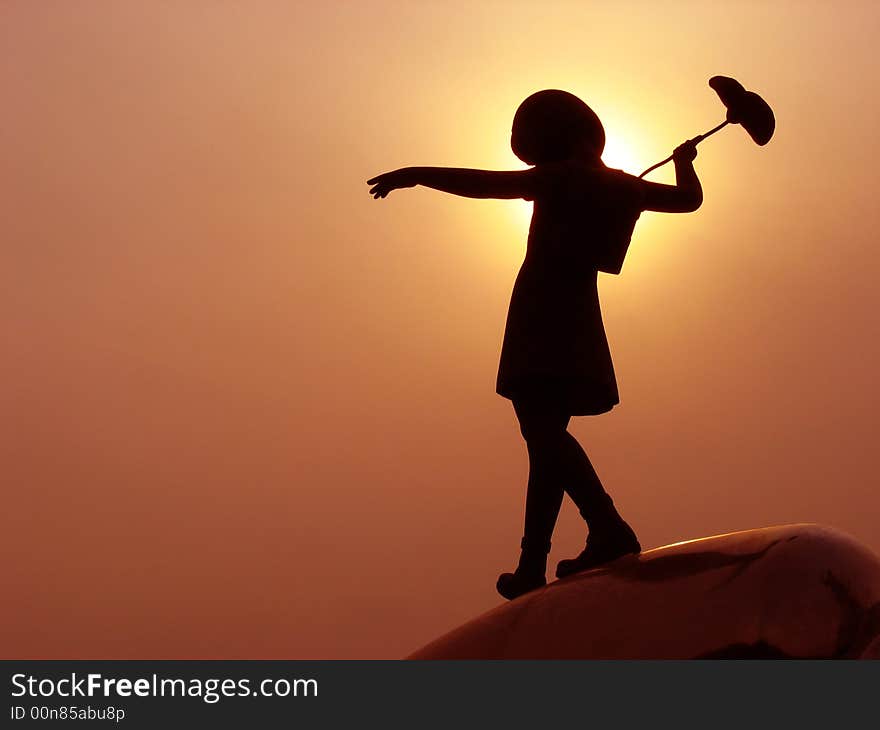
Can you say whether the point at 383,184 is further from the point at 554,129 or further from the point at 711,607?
the point at 711,607

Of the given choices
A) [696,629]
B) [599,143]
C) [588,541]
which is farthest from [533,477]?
[599,143]

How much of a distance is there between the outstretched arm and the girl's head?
234mm

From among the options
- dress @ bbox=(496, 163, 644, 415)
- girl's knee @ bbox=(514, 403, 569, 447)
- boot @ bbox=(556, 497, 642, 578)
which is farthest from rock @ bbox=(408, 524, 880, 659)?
dress @ bbox=(496, 163, 644, 415)

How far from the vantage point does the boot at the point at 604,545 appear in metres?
4.36

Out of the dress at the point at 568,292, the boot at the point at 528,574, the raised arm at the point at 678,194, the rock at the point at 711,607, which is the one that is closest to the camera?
the rock at the point at 711,607

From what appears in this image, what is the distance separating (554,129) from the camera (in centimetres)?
455

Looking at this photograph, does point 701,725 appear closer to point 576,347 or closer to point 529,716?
point 529,716

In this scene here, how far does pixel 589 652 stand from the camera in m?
3.87

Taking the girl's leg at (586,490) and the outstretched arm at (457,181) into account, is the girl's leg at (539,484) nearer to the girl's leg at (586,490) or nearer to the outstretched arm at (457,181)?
the girl's leg at (586,490)

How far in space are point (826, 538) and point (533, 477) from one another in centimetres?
102

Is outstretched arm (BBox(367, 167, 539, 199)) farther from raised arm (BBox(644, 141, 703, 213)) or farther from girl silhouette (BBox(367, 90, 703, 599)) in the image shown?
raised arm (BBox(644, 141, 703, 213))

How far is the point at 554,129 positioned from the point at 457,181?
46cm

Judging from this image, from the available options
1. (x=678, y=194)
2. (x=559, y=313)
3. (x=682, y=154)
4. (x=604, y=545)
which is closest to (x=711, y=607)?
(x=604, y=545)

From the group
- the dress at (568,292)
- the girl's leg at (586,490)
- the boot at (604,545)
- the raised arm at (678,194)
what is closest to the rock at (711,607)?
the boot at (604,545)
